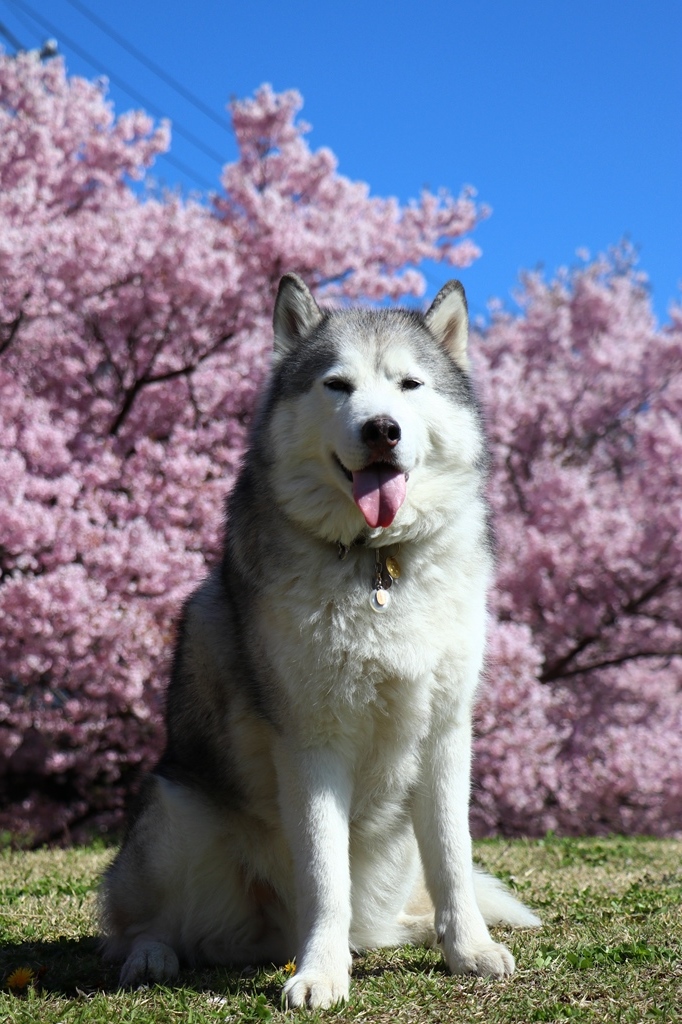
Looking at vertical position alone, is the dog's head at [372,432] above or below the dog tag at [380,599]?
above

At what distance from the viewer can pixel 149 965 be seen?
3.20 metres

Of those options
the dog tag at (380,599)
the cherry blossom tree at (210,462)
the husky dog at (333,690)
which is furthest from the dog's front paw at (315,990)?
the cherry blossom tree at (210,462)

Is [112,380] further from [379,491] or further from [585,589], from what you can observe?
[379,491]

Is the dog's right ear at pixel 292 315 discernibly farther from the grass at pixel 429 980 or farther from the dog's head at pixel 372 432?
the grass at pixel 429 980

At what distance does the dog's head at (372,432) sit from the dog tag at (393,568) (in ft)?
0.21

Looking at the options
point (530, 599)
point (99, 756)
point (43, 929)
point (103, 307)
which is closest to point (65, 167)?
point (103, 307)

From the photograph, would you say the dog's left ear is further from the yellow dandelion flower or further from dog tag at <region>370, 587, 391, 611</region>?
the yellow dandelion flower

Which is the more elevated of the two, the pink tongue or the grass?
the pink tongue

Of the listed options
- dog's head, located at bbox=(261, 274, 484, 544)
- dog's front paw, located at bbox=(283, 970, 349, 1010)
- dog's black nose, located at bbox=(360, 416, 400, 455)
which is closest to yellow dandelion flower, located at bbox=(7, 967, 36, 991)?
dog's front paw, located at bbox=(283, 970, 349, 1010)

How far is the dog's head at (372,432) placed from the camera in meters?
3.06

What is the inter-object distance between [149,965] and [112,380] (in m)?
6.13

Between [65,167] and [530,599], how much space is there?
236 inches

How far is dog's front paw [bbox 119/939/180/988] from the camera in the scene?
3172 millimetres

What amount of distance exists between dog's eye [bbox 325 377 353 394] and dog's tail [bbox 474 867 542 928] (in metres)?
1.80
